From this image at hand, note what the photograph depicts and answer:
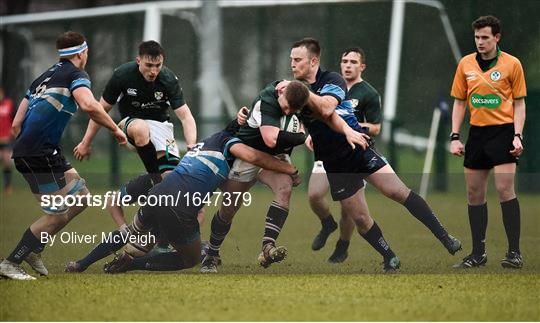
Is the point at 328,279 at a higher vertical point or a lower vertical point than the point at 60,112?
lower

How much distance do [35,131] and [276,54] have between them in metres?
9.25

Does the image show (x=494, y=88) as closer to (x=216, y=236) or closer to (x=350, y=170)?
(x=350, y=170)

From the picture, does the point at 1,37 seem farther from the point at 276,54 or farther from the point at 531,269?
the point at 531,269

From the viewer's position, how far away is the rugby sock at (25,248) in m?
8.63

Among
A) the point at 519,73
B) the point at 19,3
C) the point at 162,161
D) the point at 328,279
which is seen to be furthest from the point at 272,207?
the point at 19,3

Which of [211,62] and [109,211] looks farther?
[211,62]

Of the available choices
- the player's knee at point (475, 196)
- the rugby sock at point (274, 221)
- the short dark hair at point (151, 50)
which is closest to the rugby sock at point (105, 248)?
the rugby sock at point (274, 221)

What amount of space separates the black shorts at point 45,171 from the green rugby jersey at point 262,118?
1401 mm

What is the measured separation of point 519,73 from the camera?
30.1 feet

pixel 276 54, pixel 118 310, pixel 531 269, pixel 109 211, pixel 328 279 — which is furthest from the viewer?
pixel 276 54

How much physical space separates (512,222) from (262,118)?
2.28m

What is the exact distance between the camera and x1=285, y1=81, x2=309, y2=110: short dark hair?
8195 mm

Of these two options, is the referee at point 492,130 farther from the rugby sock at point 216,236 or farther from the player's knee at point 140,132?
the player's knee at point 140,132


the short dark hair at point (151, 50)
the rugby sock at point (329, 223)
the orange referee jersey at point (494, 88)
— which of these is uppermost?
the short dark hair at point (151, 50)
